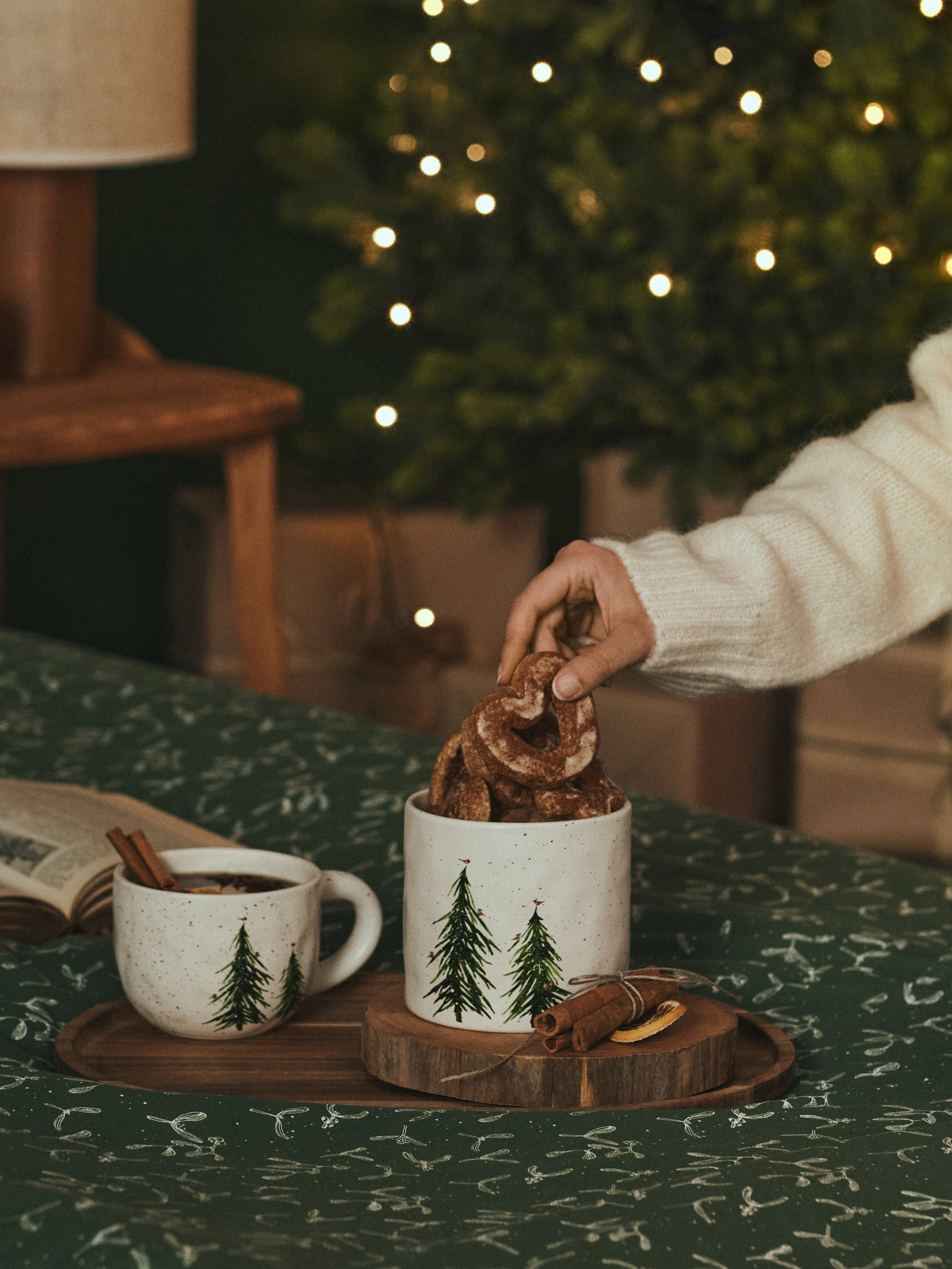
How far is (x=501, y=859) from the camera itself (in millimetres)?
681

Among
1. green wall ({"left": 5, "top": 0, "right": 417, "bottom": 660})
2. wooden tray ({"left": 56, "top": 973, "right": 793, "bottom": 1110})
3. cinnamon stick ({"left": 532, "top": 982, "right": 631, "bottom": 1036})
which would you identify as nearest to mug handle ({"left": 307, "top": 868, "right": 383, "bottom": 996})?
wooden tray ({"left": 56, "top": 973, "right": 793, "bottom": 1110})

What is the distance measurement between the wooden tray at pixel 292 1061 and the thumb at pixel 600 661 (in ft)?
0.51

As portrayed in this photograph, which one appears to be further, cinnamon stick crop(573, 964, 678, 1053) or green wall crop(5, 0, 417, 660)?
green wall crop(5, 0, 417, 660)

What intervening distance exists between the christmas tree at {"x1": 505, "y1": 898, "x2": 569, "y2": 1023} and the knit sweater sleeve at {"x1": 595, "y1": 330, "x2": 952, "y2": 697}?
205 millimetres

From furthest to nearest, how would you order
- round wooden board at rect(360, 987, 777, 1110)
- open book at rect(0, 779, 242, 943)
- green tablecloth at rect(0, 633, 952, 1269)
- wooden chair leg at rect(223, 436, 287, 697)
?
wooden chair leg at rect(223, 436, 287, 697), open book at rect(0, 779, 242, 943), round wooden board at rect(360, 987, 777, 1110), green tablecloth at rect(0, 633, 952, 1269)

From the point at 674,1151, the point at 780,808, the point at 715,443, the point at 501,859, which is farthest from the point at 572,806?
the point at 780,808

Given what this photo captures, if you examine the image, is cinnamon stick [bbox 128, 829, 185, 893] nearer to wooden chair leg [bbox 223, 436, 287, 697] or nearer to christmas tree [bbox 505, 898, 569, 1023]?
christmas tree [bbox 505, 898, 569, 1023]

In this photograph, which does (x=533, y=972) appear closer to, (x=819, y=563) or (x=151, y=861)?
(x=151, y=861)

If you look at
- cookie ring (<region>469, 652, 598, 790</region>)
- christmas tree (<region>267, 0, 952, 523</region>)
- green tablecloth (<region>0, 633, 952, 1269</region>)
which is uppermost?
christmas tree (<region>267, 0, 952, 523</region>)

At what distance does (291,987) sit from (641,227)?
1865mm

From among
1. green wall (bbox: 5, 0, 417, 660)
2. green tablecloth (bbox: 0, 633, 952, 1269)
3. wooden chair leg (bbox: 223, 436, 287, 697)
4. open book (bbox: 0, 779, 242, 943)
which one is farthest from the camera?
green wall (bbox: 5, 0, 417, 660)

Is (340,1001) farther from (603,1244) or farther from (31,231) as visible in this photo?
(31,231)

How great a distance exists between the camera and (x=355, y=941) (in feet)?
2.56

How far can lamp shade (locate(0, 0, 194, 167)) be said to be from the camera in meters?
1.82
